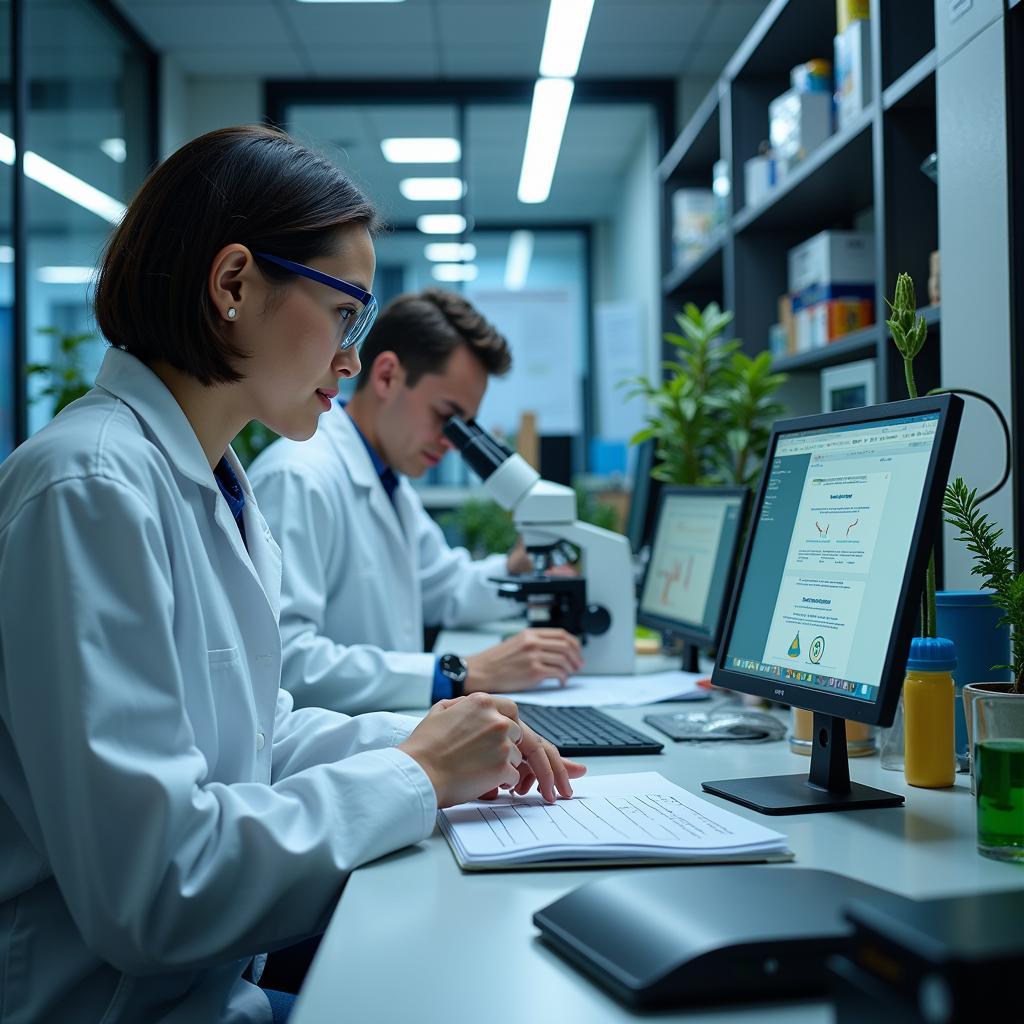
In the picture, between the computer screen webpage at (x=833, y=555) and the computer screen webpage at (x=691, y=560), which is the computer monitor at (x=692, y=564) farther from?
the computer screen webpage at (x=833, y=555)

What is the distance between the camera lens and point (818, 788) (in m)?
1.07

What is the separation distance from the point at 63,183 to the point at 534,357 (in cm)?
215

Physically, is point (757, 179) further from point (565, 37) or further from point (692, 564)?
point (565, 37)

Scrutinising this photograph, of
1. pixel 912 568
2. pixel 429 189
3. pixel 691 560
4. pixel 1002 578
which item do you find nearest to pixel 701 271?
pixel 691 560

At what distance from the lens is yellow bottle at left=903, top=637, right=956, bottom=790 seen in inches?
42.7

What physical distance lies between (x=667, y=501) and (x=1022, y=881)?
132cm

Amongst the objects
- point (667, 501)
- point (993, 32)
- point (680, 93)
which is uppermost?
point (680, 93)

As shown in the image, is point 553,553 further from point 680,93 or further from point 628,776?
point 680,93

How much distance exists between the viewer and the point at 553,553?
207cm

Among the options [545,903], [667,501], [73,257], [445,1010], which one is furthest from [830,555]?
[73,257]

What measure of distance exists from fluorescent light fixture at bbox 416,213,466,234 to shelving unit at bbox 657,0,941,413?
1.79 m

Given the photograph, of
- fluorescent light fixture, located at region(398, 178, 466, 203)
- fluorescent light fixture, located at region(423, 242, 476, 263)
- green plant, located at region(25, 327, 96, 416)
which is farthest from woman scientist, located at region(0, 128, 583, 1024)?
fluorescent light fixture, located at region(423, 242, 476, 263)

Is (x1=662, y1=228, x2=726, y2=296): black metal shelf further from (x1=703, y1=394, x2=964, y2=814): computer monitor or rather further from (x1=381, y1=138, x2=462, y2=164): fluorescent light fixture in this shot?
(x1=703, y1=394, x2=964, y2=814): computer monitor

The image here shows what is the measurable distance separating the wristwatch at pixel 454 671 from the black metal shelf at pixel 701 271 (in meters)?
1.82
